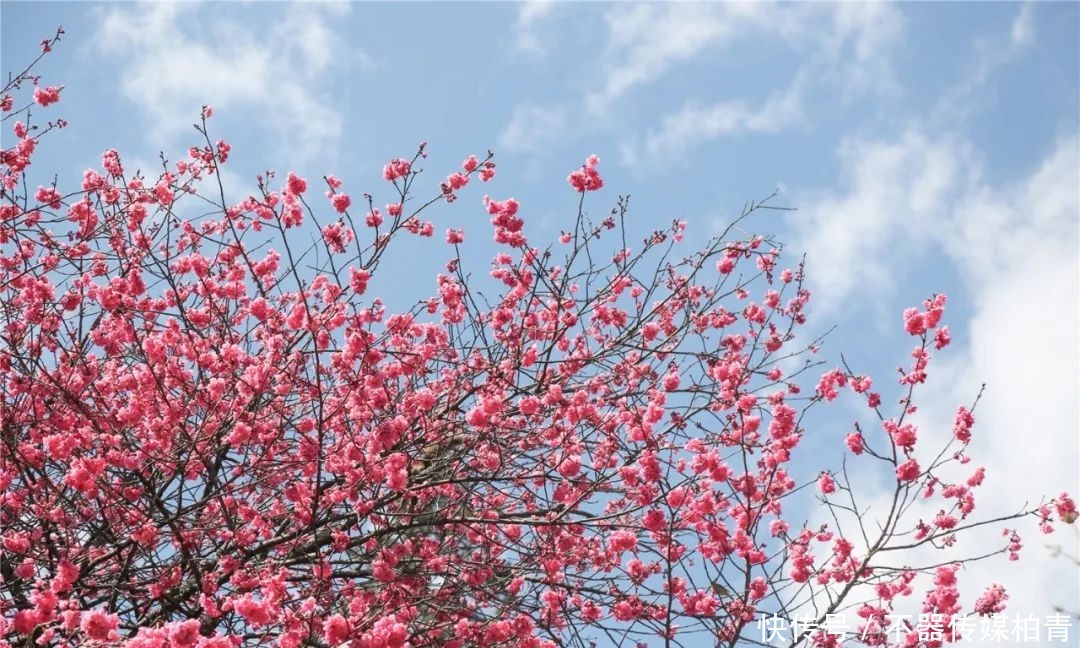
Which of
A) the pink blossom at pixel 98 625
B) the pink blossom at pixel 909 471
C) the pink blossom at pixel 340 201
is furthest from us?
the pink blossom at pixel 340 201

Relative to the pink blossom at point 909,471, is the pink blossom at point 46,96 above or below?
above

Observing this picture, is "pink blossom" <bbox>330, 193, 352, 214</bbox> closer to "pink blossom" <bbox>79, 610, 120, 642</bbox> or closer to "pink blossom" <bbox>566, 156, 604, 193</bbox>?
"pink blossom" <bbox>566, 156, 604, 193</bbox>

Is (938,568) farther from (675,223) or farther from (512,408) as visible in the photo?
(675,223)

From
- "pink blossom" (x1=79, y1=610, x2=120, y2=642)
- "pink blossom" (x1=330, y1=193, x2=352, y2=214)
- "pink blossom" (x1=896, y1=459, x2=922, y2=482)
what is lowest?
"pink blossom" (x1=79, y1=610, x2=120, y2=642)

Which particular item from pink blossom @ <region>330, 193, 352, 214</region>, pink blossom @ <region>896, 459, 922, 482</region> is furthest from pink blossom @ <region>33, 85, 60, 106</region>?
pink blossom @ <region>896, 459, 922, 482</region>

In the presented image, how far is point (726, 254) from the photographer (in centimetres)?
862

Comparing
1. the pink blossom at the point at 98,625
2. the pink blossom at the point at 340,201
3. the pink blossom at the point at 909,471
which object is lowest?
the pink blossom at the point at 98,625

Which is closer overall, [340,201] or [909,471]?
[909,471]

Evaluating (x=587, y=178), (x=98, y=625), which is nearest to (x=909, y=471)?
(x=587, y=178)

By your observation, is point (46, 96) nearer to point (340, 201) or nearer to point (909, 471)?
point (340, 201)

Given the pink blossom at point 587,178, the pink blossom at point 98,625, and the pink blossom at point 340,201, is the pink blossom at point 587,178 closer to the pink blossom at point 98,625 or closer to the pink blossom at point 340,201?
the pink blossom at point 340,201

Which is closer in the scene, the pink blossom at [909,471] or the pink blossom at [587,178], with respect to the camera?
the pink blossom at [909,471]

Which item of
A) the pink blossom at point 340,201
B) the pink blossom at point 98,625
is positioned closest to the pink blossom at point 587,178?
the pink blossom at point 340,201

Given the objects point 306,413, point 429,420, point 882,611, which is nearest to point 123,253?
point 306,413
